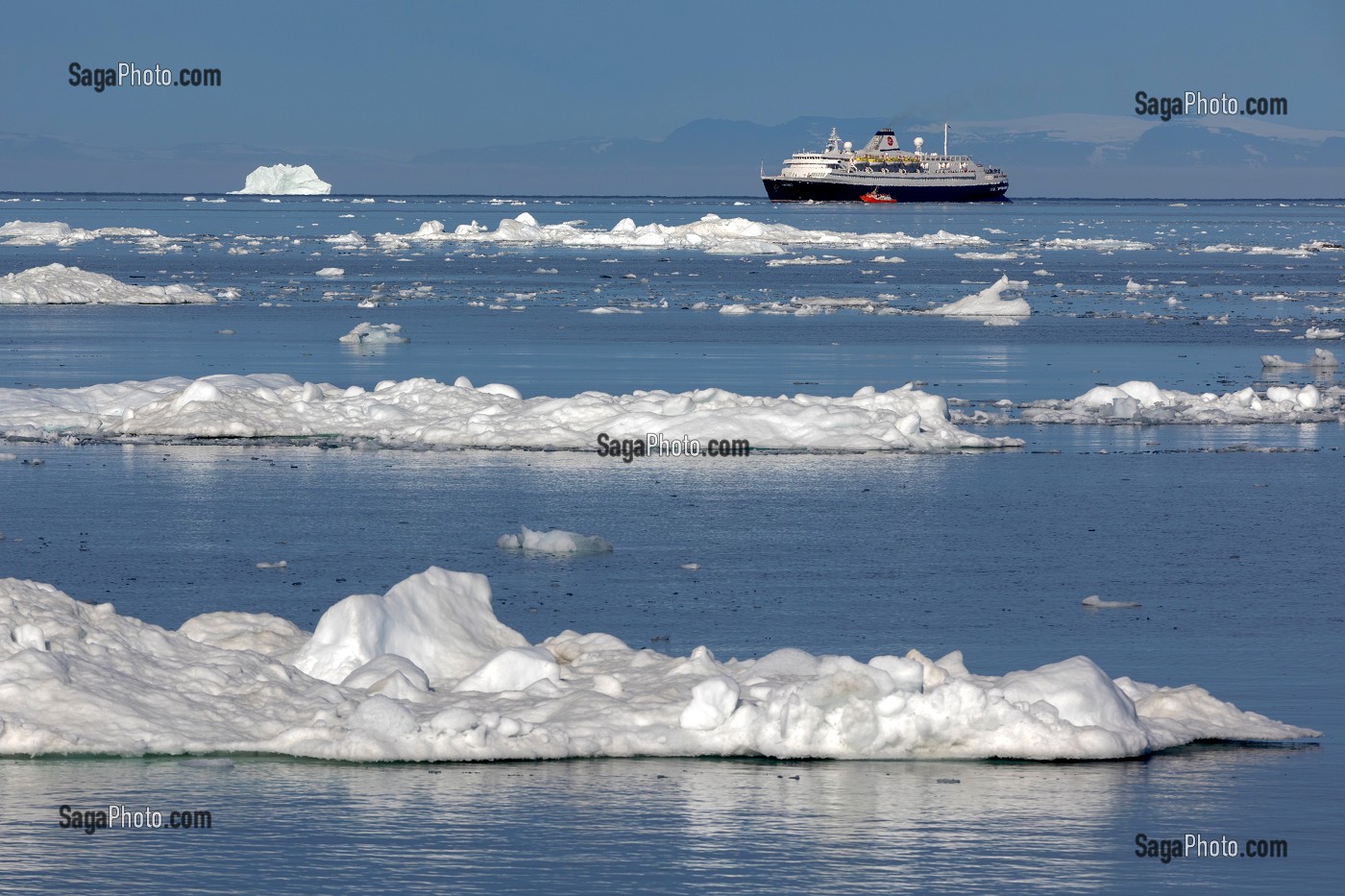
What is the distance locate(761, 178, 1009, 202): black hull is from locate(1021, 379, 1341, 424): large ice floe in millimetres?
156811

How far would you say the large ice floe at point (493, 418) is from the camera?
21172 millimetres

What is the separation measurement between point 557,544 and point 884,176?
168 m

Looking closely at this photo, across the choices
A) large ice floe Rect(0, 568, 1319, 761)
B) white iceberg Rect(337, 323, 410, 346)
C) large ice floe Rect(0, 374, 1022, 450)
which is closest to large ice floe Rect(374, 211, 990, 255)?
white iceberg Rect(337, 323, 410, 346)

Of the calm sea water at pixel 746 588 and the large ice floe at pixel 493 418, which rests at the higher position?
the large ice floe at pixel 493 418

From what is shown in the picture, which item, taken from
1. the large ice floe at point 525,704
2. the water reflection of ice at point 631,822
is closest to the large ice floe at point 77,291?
the large ice floe at point 525,704

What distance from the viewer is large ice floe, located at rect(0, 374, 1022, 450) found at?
2117 centimetres

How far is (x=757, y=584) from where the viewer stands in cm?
1364

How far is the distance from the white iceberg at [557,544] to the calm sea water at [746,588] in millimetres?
183

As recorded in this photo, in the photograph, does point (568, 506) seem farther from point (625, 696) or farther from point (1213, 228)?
point (1213, 228)

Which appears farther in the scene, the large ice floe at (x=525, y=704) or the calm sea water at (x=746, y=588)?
the large ice floe at (x=525, y=704)

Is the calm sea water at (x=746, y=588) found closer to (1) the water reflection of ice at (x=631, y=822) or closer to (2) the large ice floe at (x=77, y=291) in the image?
(1) the water reflection of ice at (x=631, y=822)

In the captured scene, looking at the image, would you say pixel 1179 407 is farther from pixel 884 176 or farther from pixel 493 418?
pixel 884 176

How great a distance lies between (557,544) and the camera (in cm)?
1491

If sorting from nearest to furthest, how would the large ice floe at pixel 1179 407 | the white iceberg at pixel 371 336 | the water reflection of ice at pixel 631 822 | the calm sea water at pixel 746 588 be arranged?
1. the water reflection of ice at pixel 631 822
2. the calm sea water at pixel 746 588
3. the large ice floe at pixel 1179 407
4. the white iceberg at pixel 371 336
